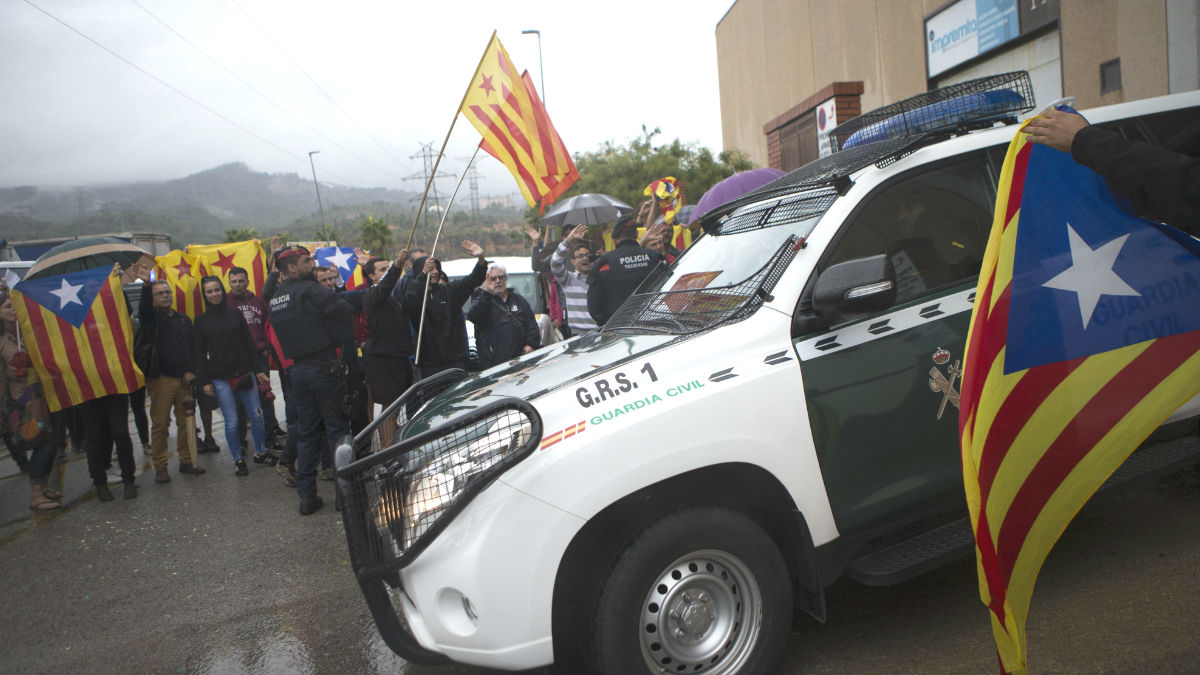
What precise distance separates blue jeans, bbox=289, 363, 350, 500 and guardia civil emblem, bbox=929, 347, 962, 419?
14.9ft

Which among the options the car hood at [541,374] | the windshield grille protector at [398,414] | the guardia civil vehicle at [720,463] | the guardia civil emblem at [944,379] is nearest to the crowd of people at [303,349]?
the windshield grille protector at [398,414]

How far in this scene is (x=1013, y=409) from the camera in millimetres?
2270

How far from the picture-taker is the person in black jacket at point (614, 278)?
635cm

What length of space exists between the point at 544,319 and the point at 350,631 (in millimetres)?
4763

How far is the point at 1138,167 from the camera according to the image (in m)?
2.13

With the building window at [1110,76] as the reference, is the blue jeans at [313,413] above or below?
below

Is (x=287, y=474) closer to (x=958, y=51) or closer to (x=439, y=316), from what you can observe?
(x=439, y=316)

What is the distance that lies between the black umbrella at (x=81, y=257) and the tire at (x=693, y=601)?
638cm

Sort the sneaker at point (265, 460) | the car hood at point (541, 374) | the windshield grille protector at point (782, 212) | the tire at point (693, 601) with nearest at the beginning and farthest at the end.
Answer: the tire at point (693, 601), the car hood at point (541, 374), the windshield grille protector at point (782, 212), the sneaker at point (265, 460)

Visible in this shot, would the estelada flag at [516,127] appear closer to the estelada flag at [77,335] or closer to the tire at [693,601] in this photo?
the estelada flag at [77,335]

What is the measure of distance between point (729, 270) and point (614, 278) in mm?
2978

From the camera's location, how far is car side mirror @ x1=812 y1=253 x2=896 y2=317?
9.00ft

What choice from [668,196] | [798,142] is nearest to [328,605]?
[668,196]

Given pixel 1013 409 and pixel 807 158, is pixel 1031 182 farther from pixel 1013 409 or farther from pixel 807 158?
pixel 807 158
